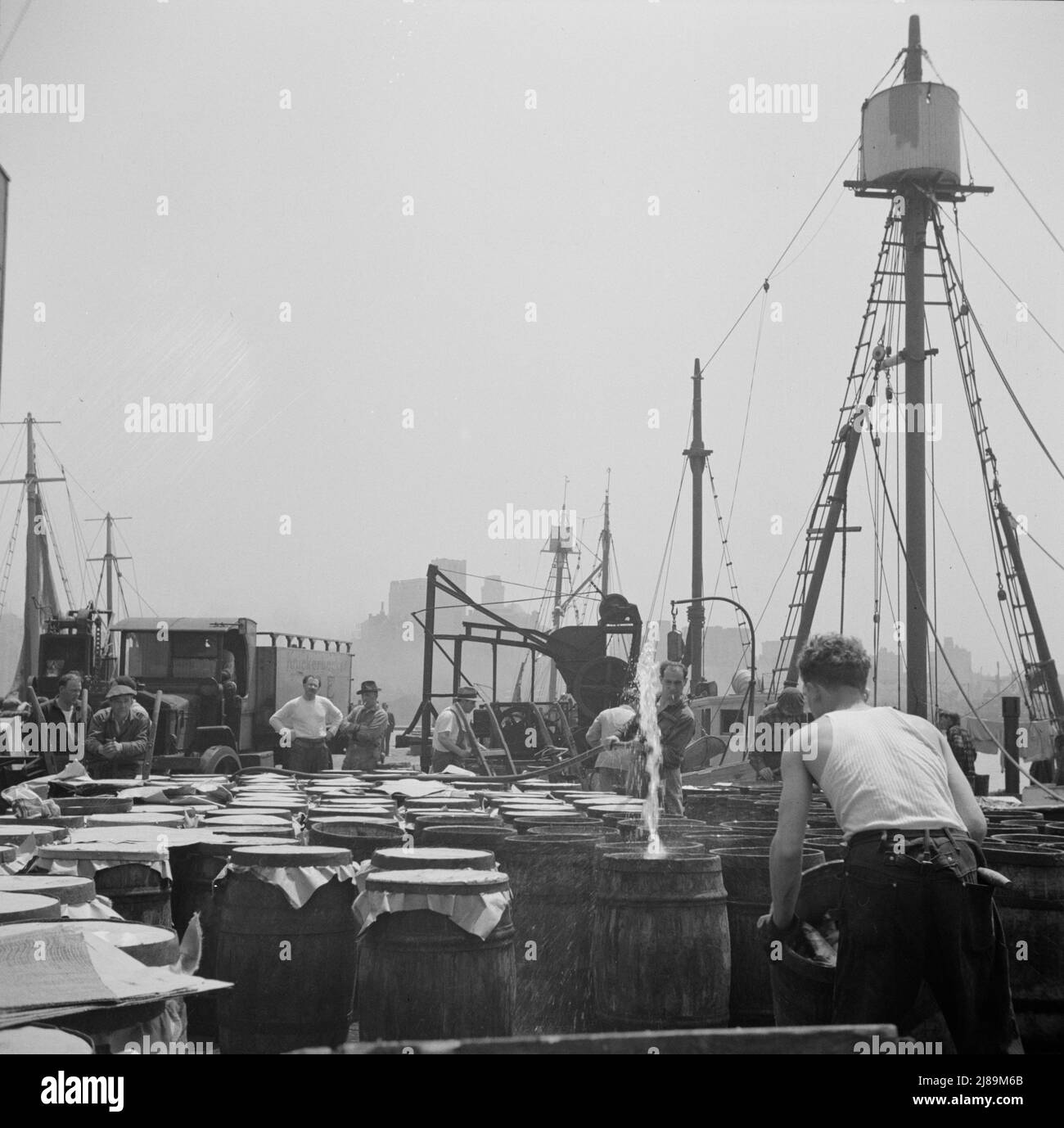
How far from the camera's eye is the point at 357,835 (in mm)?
6012

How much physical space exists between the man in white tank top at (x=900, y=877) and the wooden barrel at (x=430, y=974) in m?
1.06

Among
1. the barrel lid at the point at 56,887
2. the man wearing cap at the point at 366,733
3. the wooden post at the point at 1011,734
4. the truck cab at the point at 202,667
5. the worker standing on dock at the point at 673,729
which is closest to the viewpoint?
the barrel lid at the point at 56,887

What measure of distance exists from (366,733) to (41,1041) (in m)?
11.0

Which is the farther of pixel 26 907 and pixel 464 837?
pixel 464 837

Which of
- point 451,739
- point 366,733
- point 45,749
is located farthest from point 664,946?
point 366,733

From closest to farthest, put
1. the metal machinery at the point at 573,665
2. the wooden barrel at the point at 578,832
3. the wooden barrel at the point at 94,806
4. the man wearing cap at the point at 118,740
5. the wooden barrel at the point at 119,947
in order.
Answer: the wooden barrel at the point at 119,947
the wooden barrel at the point at 578,832
the wooden barrel at the point at 94,806
the man wearing cap at the point at 118,740
the metal machinery at the point at 573,665

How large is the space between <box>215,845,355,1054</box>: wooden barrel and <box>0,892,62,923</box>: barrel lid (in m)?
0.87

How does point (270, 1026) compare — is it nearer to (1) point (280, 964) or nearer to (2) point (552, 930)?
(1) point (280, 964)

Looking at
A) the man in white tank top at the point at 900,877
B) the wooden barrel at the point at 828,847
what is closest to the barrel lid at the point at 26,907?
the man in white tank top at the point at 900,877

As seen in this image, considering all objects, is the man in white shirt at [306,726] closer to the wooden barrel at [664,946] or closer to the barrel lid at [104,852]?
the barrel lid at [104,852]

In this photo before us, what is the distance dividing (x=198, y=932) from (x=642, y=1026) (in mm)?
1871

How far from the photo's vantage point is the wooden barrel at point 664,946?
4695mm

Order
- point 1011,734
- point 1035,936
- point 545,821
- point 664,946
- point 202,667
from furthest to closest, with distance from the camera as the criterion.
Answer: point 202,667 < point 1011,734 < point 545,821 < point 664,946 < point 1035,936
